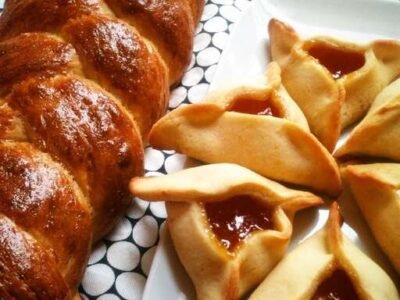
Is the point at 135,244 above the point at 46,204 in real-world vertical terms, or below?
below

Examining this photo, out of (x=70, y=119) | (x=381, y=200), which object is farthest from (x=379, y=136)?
(x=70, y=119)

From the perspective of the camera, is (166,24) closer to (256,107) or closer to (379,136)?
(256,107)

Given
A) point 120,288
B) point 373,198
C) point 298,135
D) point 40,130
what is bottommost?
point 120,288

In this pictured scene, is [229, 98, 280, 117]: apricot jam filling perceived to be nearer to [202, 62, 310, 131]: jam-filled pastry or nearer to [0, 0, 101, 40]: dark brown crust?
[202, 62, 310, 131]: jam-filled pastry

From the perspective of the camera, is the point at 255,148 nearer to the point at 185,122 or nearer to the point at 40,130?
the point at 185,122

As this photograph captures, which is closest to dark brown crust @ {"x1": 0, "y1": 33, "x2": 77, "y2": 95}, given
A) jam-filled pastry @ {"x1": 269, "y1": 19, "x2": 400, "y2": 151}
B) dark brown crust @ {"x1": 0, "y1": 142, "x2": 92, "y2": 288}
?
dark brown crust @ {"x1": 0, "y1": 142, "x2": 92, "y2": 288}

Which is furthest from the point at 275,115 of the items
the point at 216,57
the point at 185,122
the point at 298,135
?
the point at 216,57

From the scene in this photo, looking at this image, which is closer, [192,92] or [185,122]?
[185,122]

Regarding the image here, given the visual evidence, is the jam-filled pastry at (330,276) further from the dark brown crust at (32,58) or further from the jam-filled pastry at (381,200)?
the dark brown crust at (32,58)
